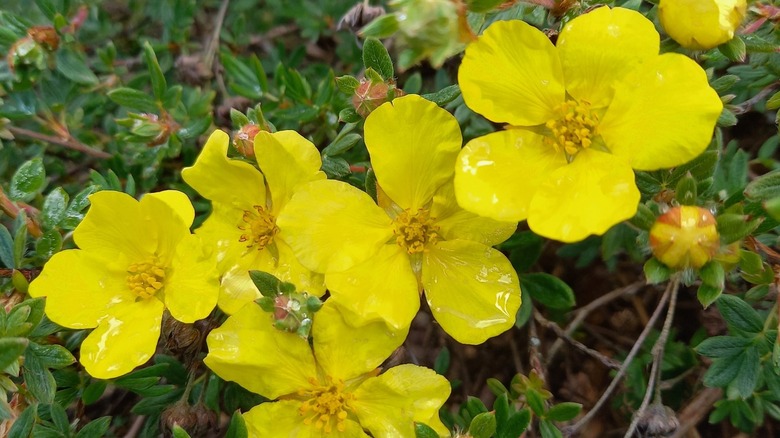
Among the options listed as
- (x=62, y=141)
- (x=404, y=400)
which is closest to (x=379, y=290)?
(x=404, y=400)

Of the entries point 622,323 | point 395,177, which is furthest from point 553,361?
point 395,177

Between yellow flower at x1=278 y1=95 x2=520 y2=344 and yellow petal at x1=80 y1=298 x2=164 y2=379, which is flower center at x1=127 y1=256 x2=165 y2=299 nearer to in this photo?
yellow petal at x1=80 y1=298 x2=164 y2=379

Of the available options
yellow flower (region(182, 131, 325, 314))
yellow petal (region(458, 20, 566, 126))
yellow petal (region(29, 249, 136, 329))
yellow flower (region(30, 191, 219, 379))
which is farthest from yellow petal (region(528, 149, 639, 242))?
yellow petal (region(29, 249, 136, 329))

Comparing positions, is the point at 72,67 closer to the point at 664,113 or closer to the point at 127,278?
the point at 127,278

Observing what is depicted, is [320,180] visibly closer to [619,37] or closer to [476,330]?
[476,330]

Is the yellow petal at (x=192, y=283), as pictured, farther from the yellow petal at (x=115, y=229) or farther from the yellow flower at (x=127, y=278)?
the yellow petal at (x=115, y=229)

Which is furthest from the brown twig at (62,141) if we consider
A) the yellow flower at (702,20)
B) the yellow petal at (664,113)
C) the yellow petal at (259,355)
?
the yellow flower at (702,20)
